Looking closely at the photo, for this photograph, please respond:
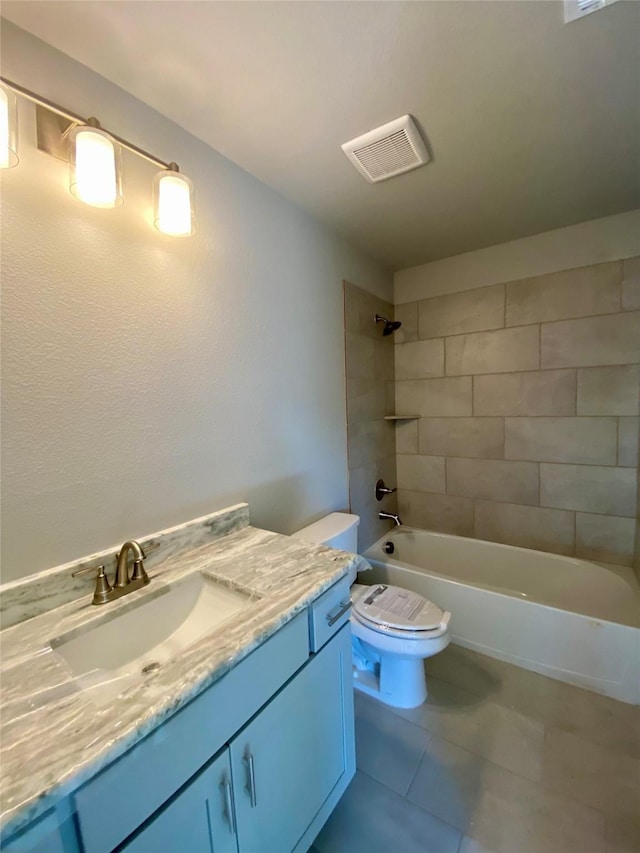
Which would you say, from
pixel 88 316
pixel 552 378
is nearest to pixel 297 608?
pixel 88 316

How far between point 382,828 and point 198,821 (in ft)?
2.65

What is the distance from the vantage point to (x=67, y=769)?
0.47 meters

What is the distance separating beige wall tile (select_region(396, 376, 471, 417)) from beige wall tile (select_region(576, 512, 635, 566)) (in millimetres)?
977

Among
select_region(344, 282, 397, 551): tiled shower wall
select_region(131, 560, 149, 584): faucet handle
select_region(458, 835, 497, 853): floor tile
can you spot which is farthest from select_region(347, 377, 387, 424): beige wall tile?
select_region(458, 835, 497, 853): floor tile

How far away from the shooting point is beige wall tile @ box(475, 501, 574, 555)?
217 cm

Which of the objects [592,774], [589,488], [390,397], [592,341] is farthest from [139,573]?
[592,341]

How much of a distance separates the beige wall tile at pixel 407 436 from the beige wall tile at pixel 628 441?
3.97 ft

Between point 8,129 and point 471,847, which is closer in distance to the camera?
point 8,129

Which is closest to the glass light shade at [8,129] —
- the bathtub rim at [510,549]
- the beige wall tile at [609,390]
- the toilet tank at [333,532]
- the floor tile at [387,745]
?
the toilet tank at [333,532]

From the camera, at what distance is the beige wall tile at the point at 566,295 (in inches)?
78.0

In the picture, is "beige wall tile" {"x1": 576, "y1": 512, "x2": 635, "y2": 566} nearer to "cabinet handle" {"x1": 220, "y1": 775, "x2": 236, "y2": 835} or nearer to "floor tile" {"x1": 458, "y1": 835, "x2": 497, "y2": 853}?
"floor tile" {"x1": 458, "y1": 835, "x2": 497, "y2": 853}

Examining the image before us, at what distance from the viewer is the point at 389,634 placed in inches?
57.6

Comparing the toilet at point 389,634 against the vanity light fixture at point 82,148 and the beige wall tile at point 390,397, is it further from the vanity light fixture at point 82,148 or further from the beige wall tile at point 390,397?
the vanity light fixture at point 82,148

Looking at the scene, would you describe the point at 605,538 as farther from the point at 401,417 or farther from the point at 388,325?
the point at 388,325
